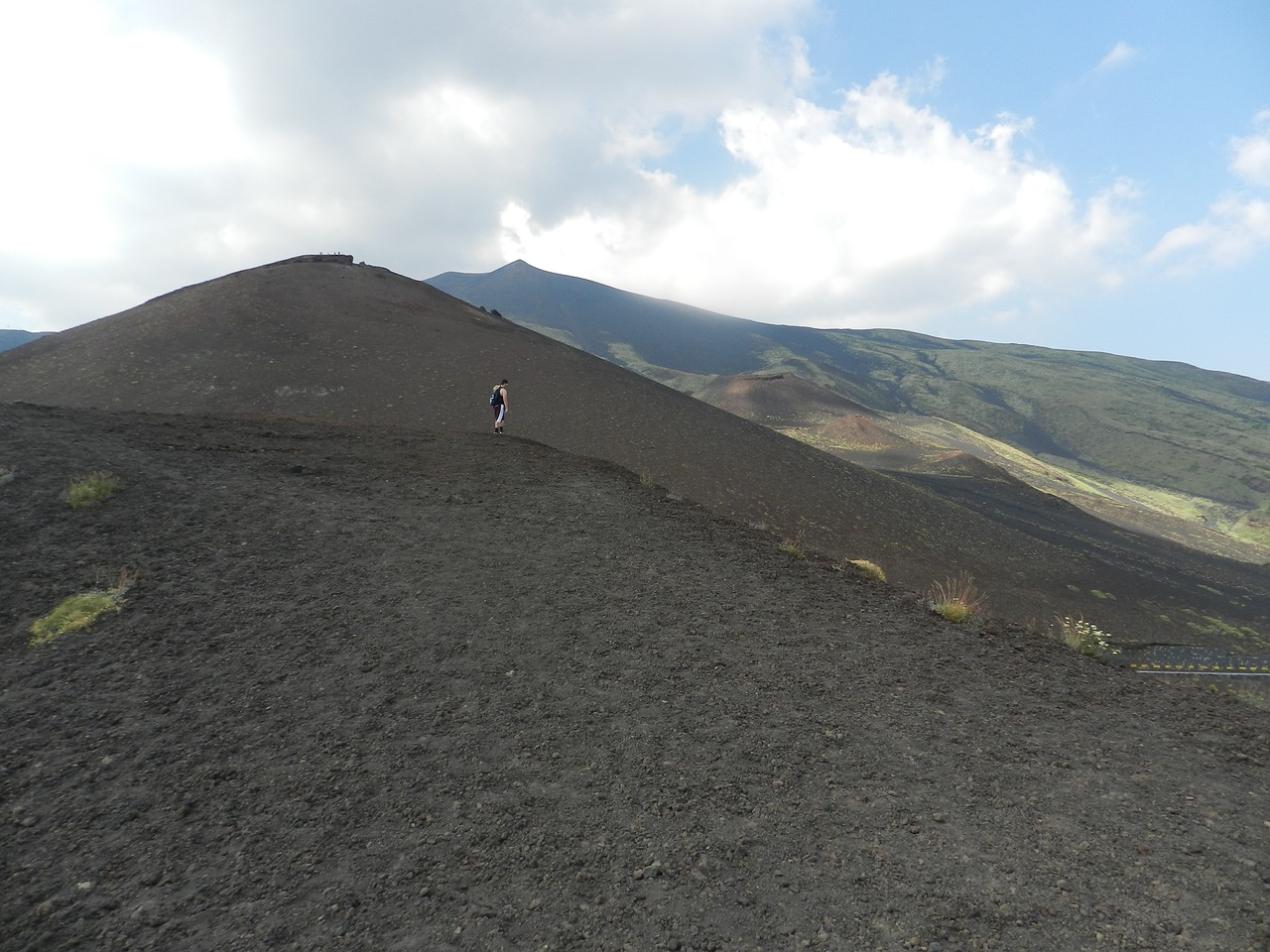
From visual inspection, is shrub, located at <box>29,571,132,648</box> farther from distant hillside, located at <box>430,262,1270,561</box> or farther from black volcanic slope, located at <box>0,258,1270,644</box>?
distant hillside, located at <box>430,262,1270,561</box>

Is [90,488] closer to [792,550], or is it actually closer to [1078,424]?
[792,550]

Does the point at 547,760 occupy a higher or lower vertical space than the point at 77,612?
lower

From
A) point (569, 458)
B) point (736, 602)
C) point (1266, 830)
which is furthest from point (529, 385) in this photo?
point (1266, 830)

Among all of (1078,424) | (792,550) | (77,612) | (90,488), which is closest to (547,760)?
(77,612)

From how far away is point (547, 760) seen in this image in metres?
6.27

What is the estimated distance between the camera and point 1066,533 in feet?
129

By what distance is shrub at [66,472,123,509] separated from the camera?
10.1m

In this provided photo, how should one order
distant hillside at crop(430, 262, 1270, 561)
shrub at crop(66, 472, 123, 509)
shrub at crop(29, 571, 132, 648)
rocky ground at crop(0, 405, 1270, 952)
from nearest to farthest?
rocky ground at crop(0, 405, 1270, 952)
shrub at crop(29, 571, 132, 648)
shrub at crop(66, 472, 123, 509)
distant hillside at crop(430, 262, 1270, 561)

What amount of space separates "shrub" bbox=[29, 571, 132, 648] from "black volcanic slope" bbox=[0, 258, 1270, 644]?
1310 cm

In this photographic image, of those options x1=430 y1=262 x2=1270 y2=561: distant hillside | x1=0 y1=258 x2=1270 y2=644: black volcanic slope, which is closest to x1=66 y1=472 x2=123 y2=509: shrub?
x1=0 y1=258 x2=1270 y2=644: black volcanic slope

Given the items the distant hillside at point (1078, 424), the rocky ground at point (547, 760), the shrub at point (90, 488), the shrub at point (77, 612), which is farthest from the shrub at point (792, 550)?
the distant hillside at point (1078, 424)

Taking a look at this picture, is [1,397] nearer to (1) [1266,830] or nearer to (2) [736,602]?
(2) [736,602]

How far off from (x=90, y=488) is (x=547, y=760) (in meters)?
9.85

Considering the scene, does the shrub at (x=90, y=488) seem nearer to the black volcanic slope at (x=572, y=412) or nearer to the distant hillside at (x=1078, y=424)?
the black volcanic slope at (x=572, y=412)
